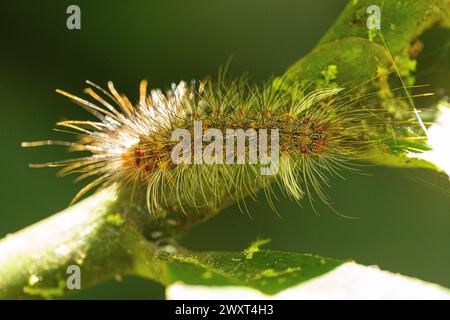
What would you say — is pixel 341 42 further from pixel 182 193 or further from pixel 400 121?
pixel 182 193

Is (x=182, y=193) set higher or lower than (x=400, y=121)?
lower

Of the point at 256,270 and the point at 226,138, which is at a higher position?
the point at 226,138

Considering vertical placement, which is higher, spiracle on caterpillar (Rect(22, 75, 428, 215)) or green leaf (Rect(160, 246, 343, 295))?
spiracle on caterpillar (Rect(22, 75, 428, 215))

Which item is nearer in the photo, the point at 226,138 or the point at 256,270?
the point at 256,270

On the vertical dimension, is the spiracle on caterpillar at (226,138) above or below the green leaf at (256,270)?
above

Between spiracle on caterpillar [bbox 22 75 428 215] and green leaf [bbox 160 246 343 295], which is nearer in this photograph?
green leaf [bbox 160 246 343 295]

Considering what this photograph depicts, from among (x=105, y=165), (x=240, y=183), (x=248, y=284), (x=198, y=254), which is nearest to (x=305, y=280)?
(x=248, y=284)

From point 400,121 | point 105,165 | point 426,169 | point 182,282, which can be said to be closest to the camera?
point 182,282

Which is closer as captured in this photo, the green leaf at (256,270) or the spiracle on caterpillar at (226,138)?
the green leaf at (256,270)
